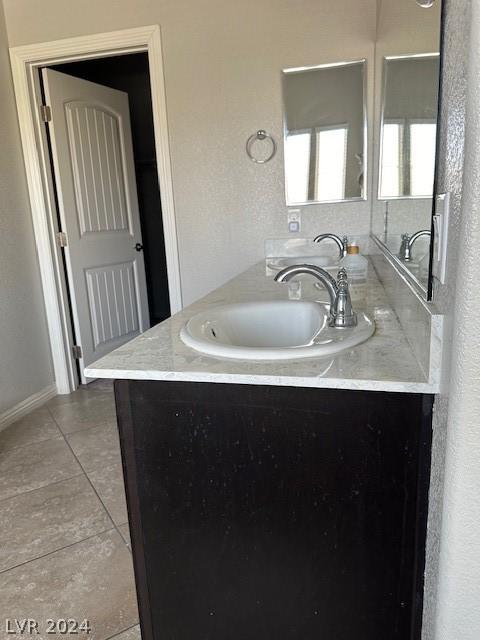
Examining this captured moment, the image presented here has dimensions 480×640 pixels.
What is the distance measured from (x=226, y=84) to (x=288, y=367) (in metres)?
2.11

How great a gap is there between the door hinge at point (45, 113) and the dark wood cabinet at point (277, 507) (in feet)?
8.38

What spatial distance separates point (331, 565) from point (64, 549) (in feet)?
3.66

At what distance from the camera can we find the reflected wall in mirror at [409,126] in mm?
820

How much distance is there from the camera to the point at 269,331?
4.41ft

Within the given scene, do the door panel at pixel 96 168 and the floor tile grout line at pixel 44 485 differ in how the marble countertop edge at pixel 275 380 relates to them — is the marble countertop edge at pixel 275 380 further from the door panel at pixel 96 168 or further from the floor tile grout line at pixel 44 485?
the door panel at pixel 96 168

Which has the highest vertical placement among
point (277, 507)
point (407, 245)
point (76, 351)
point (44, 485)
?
point (407, 245)

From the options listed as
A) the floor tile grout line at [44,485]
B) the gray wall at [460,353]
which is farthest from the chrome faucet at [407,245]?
the floor tile grout line at [44,485]

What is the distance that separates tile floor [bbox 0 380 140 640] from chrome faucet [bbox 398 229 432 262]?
121 centimetres


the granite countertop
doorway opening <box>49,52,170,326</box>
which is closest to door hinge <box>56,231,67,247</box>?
doorway opening <box>49,52,170,326</box>

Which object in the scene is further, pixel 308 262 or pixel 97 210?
pixel 97 210

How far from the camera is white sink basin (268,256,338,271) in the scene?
207cm

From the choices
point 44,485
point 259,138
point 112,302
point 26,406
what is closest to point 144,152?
point 112,302

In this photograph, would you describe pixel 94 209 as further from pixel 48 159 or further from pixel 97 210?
pixel 48 159

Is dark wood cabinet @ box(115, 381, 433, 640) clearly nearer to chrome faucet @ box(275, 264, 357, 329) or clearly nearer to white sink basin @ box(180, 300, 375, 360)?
white sink basin @ box(180, 300, 375, 360)
